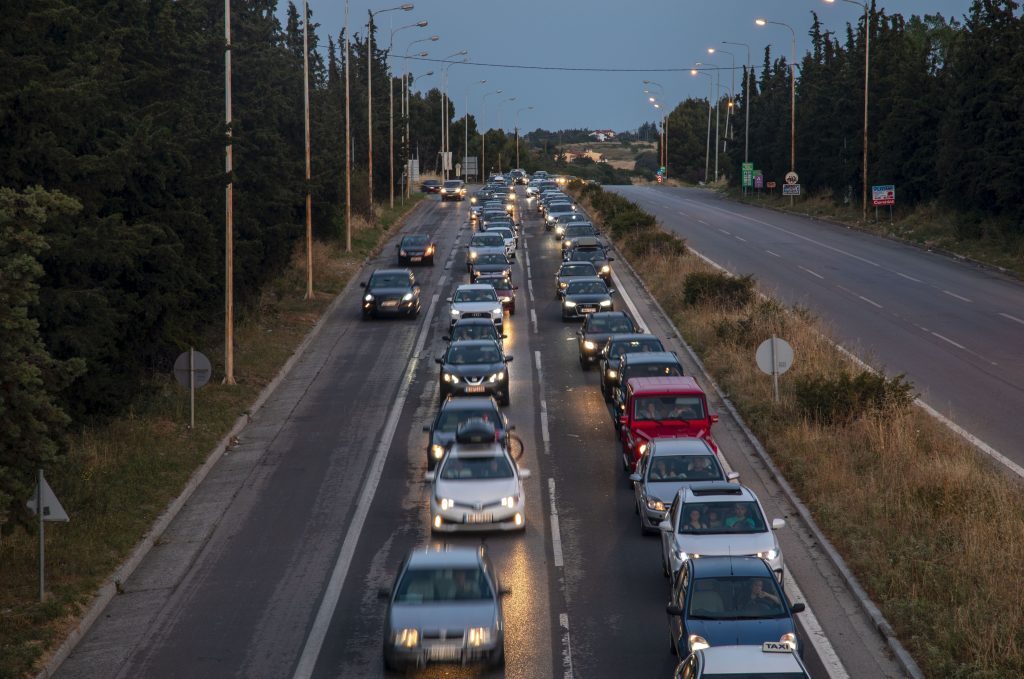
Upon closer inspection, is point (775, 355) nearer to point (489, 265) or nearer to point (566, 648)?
point (566, 648)

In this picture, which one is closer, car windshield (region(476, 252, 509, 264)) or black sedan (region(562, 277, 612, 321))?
black sedan (region(562, 277, 612, 321))

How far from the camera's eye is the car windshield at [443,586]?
1451cm

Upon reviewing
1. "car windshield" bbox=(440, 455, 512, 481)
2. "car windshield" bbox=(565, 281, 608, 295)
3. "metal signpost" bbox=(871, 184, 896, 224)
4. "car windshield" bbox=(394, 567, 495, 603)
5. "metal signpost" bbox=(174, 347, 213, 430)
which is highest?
"metal signpost" bbox=(871, 184, 896, 224)

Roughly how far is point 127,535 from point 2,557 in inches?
81.3

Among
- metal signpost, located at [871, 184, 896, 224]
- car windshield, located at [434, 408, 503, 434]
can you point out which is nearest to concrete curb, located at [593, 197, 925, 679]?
car windshield, located at [434, 408, 503, 434]

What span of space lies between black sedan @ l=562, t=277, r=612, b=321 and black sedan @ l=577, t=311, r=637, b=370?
6321 mm

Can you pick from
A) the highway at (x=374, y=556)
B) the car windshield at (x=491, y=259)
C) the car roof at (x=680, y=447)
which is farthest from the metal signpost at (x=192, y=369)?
the car windshield at (x=491, y=259)

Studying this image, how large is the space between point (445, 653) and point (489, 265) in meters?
34.6

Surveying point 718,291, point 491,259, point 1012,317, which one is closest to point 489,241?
point 491,259

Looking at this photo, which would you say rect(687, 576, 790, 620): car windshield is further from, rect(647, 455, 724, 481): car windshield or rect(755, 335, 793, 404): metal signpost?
rect(755, 335, 793, 404): metal signpost

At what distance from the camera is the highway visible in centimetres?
1505

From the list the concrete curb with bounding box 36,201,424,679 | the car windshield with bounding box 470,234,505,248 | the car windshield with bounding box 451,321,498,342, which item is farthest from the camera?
the car windshield with bounding box 470,234,505,248

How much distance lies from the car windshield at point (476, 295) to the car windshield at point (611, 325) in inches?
232

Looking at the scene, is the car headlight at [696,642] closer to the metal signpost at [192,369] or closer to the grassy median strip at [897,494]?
the grassy median strip at [897,494]
